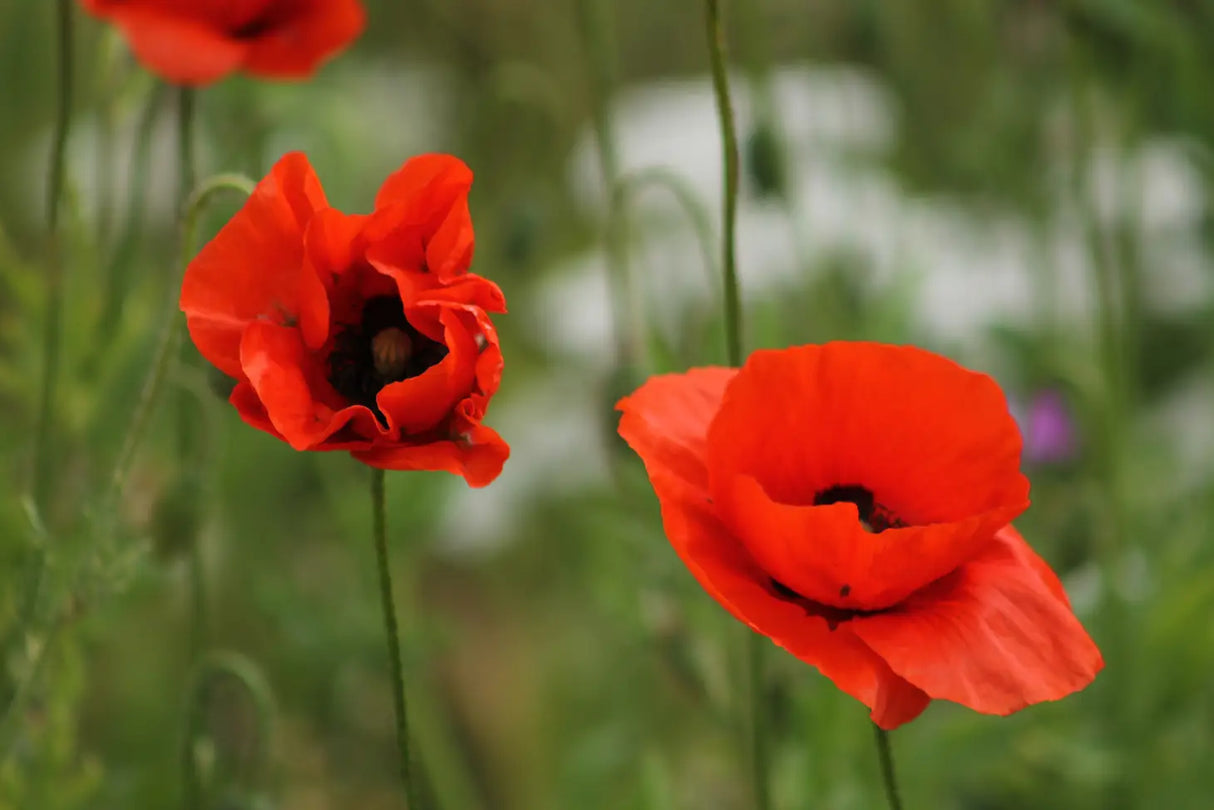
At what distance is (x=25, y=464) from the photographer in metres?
0.84

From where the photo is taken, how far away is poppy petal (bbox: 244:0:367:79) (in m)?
0.60

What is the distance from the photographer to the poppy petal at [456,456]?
0.35 metres

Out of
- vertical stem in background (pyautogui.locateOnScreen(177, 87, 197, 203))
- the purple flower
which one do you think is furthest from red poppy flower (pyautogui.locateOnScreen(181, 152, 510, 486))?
the purple flower

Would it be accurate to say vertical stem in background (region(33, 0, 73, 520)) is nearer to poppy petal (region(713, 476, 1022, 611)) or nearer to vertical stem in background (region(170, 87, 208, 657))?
vertical stem in background (region(170, 87, 208, 657))

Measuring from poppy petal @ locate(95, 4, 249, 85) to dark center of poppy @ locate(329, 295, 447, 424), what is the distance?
7.0 inches

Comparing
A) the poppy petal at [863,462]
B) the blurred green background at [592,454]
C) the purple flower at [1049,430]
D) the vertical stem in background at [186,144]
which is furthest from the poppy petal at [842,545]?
the purple flower at [1049,430]

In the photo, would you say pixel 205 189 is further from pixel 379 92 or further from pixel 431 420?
pixel 379 92

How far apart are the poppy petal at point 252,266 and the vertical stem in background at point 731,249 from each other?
128 mm

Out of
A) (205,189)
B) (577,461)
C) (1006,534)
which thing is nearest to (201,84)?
(205,189)

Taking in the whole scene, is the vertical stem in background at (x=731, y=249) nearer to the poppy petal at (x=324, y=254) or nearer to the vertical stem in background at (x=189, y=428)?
the poppy petal at (x=324, y=254)

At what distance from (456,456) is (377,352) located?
73mm

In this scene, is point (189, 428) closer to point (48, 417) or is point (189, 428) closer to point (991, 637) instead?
point (48, 417)

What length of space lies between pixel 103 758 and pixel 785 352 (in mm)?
A: 803

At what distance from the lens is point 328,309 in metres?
0.38
